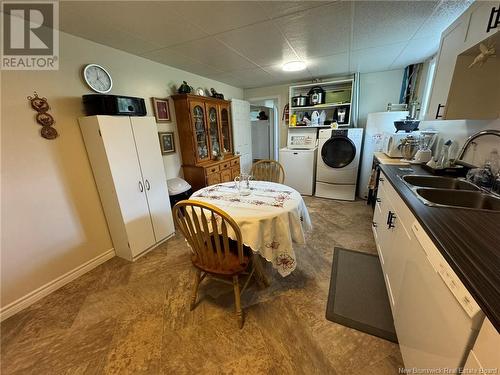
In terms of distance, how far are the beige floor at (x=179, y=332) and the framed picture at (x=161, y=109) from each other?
1965 millimetres

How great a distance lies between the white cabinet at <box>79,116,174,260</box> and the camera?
1890 millimetres

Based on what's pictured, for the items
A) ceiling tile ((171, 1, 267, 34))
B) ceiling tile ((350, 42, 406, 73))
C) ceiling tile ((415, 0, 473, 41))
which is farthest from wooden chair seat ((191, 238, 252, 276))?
ceiling tile ((350, 42, 406, 73))

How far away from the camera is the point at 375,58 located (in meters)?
2.77

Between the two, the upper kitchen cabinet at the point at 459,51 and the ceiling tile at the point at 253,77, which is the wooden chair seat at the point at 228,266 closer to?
the upper kitchen cabinet at the point at 459,51

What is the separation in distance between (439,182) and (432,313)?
1321 mm

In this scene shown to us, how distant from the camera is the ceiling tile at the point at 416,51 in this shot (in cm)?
226

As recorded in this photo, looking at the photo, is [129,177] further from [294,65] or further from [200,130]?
[294,65]

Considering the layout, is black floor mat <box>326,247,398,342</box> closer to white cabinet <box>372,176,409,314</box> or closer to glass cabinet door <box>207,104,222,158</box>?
white cabinet <box>372,176,409,314</box>

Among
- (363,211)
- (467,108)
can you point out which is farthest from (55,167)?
(363,211)

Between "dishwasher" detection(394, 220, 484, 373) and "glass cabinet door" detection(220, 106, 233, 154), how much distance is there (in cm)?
331

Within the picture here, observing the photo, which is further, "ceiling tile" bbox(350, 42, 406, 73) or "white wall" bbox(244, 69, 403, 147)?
"white wall" bbox(244, 69, 403, 147)

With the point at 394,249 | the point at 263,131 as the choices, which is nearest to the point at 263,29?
the point at 394,249

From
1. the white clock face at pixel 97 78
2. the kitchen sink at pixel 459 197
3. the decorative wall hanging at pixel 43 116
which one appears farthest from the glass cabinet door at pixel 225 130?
the kitchen sink at pixel 459 197

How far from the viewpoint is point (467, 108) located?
1497 mm
